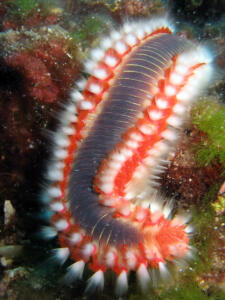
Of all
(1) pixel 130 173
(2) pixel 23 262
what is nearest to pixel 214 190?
(1) pixel 130 173

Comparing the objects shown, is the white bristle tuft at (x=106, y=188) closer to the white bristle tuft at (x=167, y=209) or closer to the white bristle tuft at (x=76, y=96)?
the white bristle tuft at (x=167, y=209)


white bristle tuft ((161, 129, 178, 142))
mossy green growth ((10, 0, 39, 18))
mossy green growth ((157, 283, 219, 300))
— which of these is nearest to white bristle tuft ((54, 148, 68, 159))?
white bristle tuft ((161, 129, 178, 142))

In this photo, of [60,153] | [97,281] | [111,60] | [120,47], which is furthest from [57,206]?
[120,47]

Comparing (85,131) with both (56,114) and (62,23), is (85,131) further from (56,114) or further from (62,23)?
(62,23)

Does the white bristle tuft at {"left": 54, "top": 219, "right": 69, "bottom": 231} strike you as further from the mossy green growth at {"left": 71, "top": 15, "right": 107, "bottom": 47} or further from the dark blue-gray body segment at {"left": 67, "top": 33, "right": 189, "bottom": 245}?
the mossy green growth at {"left": 71, "top": 15, "right": 107, "bottom": 47}

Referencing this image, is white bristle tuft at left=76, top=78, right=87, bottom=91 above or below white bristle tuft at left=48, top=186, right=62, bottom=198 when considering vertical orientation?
above

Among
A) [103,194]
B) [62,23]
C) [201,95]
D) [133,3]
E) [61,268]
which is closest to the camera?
[103,194]
